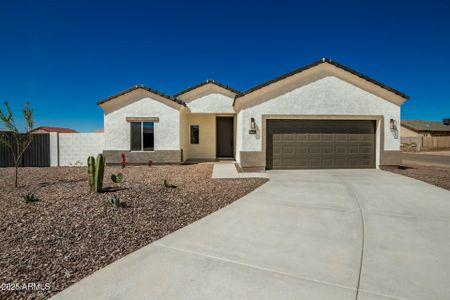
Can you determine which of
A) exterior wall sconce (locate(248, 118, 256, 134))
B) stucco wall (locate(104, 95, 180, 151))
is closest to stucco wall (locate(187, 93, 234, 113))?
stucco wall (locate(104, 95, 180, 151))

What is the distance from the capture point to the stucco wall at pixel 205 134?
15.5 metres

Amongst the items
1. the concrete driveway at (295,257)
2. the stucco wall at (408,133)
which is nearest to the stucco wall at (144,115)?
the concrete driveway at (295,257)

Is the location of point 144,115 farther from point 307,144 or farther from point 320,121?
point 320,121

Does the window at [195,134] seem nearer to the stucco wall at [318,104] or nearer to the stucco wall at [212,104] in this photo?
the stucco wall at [212,104]

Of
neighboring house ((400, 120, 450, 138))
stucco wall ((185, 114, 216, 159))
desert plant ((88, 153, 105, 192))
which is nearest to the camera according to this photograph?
desert plant ((88, 153, 105, 192))

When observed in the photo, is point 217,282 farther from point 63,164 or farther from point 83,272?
point 63,164

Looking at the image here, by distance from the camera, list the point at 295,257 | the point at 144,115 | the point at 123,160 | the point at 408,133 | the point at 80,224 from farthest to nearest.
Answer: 1. the point at 408,133
2. the point at 144,115
3. the point at 123,160
4. the point at 80,224
5. the point at 295,257

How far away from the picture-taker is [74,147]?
43.1ft

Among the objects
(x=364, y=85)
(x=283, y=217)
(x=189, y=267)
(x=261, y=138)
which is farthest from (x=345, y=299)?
(x=364, y=85)

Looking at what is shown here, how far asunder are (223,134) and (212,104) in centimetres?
217

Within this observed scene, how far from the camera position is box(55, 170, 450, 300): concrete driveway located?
252 cm

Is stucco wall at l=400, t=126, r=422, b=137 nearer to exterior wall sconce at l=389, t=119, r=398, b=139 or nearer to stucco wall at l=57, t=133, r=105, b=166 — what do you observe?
exterior wall sconce at l=389, t=119, r=398, b=139

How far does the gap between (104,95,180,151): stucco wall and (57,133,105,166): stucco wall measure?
3.09ft

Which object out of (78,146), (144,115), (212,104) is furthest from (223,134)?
(78,146)
